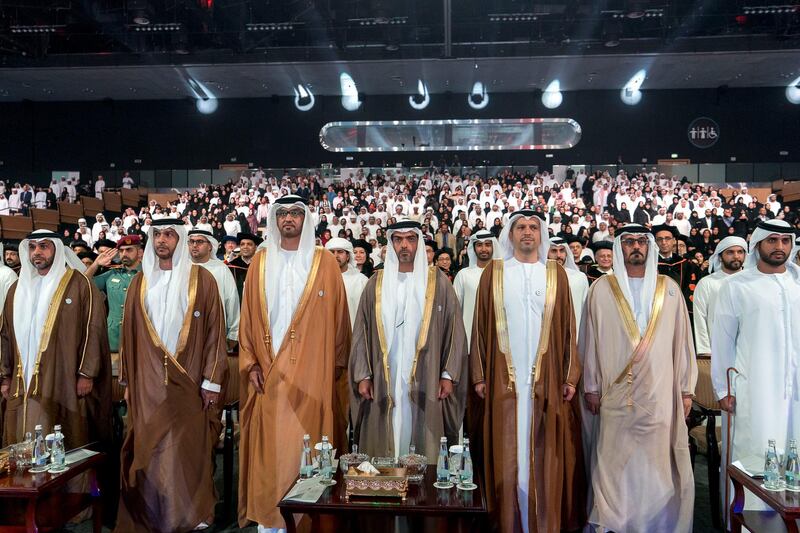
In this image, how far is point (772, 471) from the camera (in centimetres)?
298

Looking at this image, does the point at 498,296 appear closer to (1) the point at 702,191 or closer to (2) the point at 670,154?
(1) the point at 702,191

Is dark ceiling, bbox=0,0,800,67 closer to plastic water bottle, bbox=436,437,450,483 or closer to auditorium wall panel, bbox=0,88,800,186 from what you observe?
auditorium wall panel, bbox=0,88,800,186

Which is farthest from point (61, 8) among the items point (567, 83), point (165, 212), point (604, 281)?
point (604, 281)

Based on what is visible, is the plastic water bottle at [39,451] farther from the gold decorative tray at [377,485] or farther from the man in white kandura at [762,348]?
the man in white kandura at [762,348]

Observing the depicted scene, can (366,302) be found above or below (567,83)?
below

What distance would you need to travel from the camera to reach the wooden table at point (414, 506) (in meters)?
2.80

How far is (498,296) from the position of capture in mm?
3828

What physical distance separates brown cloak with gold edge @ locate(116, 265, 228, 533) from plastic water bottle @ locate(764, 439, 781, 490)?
2843 millimetres

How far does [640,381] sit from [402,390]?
1293 millimetres

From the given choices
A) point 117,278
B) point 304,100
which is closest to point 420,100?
point 304,100

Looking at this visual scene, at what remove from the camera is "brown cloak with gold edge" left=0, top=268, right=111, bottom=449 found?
4098mm

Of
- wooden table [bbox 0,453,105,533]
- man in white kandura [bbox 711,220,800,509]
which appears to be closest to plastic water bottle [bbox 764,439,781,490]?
man in white kandura [bbox 711,220,800,509]

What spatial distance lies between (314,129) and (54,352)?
19.9 meters

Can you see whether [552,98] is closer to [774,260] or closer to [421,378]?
[774,260]
